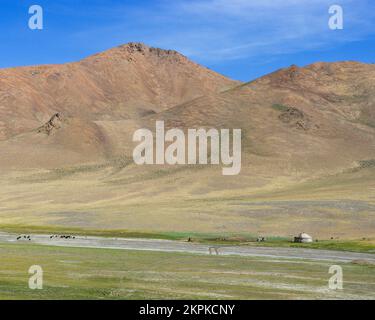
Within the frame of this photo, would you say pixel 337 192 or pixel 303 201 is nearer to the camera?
pixel 303 201

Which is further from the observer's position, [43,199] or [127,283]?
[43,199]

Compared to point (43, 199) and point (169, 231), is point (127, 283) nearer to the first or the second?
point (169, 231)

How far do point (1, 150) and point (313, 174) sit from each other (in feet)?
263

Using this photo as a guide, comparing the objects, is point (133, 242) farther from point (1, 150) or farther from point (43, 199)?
point (1, 150)

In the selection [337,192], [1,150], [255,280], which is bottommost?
[255,280]

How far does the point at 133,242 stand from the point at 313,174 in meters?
94.1

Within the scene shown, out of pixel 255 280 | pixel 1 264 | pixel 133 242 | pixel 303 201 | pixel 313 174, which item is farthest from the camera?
pixel 313 174

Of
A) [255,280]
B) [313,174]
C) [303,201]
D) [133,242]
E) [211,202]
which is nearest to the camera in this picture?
[255,280]

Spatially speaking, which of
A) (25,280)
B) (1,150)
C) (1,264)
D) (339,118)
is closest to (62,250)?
(1,264)

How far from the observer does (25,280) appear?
33656 mm

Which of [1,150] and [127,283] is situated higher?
[1,150]

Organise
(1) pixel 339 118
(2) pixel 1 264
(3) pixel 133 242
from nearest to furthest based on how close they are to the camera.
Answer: (2) pixel 1 264 < (3) pixel 133 242 < (1) pixel 339 118

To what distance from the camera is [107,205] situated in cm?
11906

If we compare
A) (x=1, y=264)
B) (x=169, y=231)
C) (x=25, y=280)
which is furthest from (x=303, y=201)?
(x=25, y=280)
